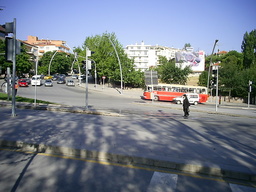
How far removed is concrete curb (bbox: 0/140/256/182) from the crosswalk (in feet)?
1.33

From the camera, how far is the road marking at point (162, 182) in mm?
4516

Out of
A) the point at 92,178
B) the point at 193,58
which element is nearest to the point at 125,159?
the point at 92,178

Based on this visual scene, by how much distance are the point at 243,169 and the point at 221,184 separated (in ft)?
3.14

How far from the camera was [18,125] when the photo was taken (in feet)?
30.3

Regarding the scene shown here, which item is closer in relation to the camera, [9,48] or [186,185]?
[186,185]

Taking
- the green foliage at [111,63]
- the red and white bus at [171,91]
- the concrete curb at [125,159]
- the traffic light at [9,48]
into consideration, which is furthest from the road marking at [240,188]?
the green foliage at [111,63]

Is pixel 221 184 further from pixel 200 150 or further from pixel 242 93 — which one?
pixel 242 93

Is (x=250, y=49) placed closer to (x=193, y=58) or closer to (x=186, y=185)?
(x=193, y=58)

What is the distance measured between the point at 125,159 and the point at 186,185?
1873 millimetres

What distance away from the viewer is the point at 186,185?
4.75 m

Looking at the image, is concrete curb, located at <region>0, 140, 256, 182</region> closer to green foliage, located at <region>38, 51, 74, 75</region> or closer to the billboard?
the billboard

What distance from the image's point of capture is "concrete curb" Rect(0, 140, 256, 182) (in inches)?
211

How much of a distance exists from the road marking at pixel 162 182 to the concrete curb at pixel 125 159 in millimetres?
455

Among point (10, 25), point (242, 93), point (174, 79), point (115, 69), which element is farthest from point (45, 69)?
point (10, 25)
